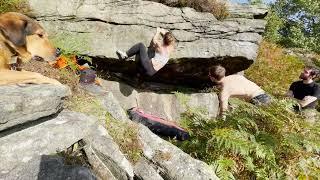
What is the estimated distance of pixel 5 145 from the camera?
4.44 meters

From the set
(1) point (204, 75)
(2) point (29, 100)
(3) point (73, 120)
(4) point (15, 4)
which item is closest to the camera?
(2) point (29, 100)

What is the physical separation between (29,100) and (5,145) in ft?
1.86

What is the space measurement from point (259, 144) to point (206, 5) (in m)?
6.17

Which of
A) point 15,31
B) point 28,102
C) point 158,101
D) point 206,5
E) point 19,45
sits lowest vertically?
point 158,101

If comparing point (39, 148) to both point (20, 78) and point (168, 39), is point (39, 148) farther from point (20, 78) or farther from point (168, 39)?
point (168, 39)

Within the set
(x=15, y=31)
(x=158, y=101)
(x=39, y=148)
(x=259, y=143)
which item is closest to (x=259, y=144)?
(x=259, y=143)

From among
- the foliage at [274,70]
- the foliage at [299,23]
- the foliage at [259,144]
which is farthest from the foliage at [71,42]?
the foliage at [299,23]

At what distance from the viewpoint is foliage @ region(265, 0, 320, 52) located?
2397 cm

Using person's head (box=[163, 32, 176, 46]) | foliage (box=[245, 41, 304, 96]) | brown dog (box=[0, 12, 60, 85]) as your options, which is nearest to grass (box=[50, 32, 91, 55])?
person's head (box=[163, 32, 176, 46])

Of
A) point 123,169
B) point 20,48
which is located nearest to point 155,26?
point 20,48

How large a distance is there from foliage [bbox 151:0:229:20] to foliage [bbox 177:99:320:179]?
507cm

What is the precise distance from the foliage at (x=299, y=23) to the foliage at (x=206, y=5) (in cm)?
1253

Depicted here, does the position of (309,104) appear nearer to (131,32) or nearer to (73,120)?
(131,32)

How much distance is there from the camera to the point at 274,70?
1571 centimetres
